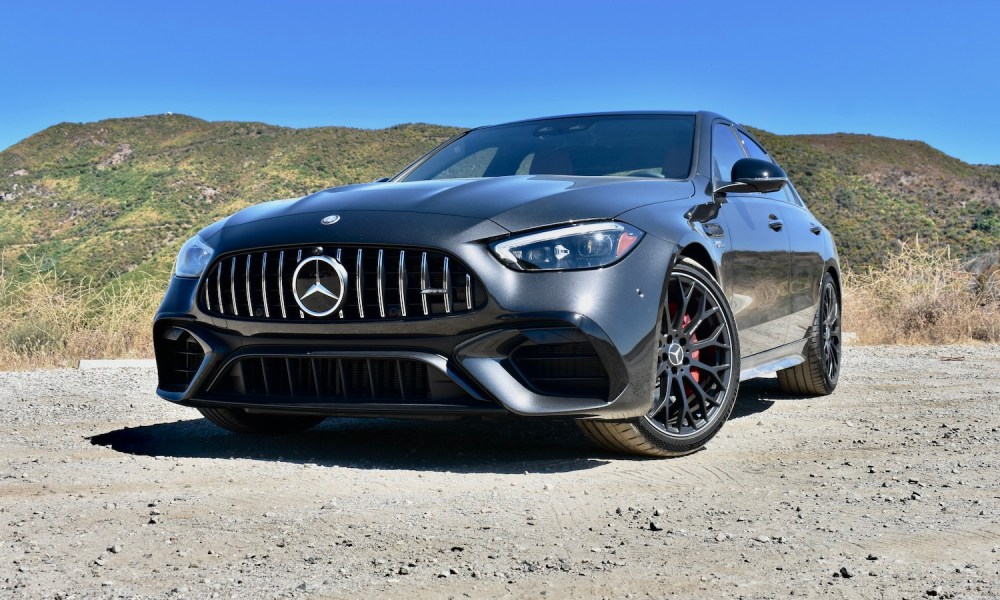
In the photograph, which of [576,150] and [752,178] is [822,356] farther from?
[576,150]

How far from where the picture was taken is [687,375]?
175 inches

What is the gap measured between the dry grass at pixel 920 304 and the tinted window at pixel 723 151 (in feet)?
23.9

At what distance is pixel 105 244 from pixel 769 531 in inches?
2104

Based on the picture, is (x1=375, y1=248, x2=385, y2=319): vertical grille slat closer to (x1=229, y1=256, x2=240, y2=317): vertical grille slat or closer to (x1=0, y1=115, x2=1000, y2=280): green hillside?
(x1=229, y1=256, x2=240, y2=317): vertical grille slat

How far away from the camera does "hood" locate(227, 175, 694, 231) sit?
410 centimetres

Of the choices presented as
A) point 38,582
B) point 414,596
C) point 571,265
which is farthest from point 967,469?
point 38,582

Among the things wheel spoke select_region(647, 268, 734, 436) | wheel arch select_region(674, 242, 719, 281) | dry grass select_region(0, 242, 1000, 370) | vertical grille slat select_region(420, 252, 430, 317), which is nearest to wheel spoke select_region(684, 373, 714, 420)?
wheel spoke select_region(647, 268, 734, 436)

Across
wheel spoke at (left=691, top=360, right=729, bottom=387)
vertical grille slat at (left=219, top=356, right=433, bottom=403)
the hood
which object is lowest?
wheel spoke at (left=691, top=360, right=729, bottom=387)

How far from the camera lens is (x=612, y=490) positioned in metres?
3.77

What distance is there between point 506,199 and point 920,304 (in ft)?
34.4

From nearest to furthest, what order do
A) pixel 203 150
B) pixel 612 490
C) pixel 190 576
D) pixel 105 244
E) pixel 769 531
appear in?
pixel 190 576
pixel 769 531
pixel 612 490
pixel 105 244
pixel 203 150

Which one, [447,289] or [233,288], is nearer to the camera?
[447,289]

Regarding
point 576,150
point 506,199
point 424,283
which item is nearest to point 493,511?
point 424,283

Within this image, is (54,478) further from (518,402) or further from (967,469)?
(967,469)
